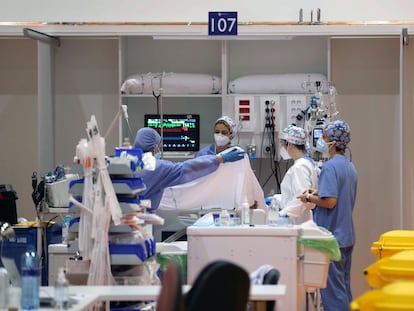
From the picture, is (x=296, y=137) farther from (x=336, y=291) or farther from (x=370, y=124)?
(x=370, y=124)

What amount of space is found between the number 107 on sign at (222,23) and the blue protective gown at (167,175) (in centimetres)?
174

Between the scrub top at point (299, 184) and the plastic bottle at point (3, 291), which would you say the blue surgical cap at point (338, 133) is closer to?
the scrub top at point (299, 184)

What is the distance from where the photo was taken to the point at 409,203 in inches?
312

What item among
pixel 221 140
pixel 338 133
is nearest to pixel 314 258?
pixel 338 133

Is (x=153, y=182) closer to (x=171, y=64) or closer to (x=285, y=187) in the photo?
(x=285, y=187)

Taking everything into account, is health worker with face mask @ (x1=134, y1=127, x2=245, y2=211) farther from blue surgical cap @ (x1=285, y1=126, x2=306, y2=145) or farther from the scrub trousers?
the scrub trousers

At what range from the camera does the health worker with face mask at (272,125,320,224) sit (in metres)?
6.30

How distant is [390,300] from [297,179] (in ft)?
9.49

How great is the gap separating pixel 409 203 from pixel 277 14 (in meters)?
2.14

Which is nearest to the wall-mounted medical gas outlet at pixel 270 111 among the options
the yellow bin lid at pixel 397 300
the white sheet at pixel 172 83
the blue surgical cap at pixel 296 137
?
the white sheet at pixel 172 83

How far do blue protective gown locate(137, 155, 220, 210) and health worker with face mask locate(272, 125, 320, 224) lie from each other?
59 cm

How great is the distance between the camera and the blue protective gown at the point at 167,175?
5.96m

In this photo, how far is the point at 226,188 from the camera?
21.4 feet

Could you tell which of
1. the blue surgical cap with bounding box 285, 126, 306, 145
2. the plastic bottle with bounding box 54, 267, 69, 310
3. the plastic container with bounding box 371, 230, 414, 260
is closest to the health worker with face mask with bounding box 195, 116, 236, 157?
the blue surgical cap with bounding box 285, 126, 306, 145
